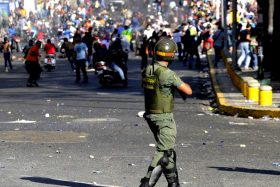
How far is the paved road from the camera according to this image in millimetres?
13570

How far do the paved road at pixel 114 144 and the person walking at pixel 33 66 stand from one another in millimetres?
5856

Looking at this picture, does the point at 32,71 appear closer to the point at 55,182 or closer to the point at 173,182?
the point at 55,182

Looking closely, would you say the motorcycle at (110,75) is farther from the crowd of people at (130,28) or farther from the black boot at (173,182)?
the black boot at (173,182)

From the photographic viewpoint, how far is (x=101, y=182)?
42.8ft

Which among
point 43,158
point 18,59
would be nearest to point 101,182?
point 43,158

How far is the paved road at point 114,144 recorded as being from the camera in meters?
13.6

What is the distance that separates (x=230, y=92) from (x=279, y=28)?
5.48 m

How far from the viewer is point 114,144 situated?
17.4 m

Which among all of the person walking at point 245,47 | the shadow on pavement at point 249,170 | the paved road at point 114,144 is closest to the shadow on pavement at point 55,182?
the paved road at point 114,144

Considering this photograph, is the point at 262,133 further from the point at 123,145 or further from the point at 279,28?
the point at 279,28

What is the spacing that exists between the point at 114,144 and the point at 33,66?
1865cm

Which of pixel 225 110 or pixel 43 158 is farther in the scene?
pixel 225 110

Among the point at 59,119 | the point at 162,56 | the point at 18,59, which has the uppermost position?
the point at 162,56

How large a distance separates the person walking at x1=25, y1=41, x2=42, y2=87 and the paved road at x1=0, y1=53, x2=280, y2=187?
5.86m
